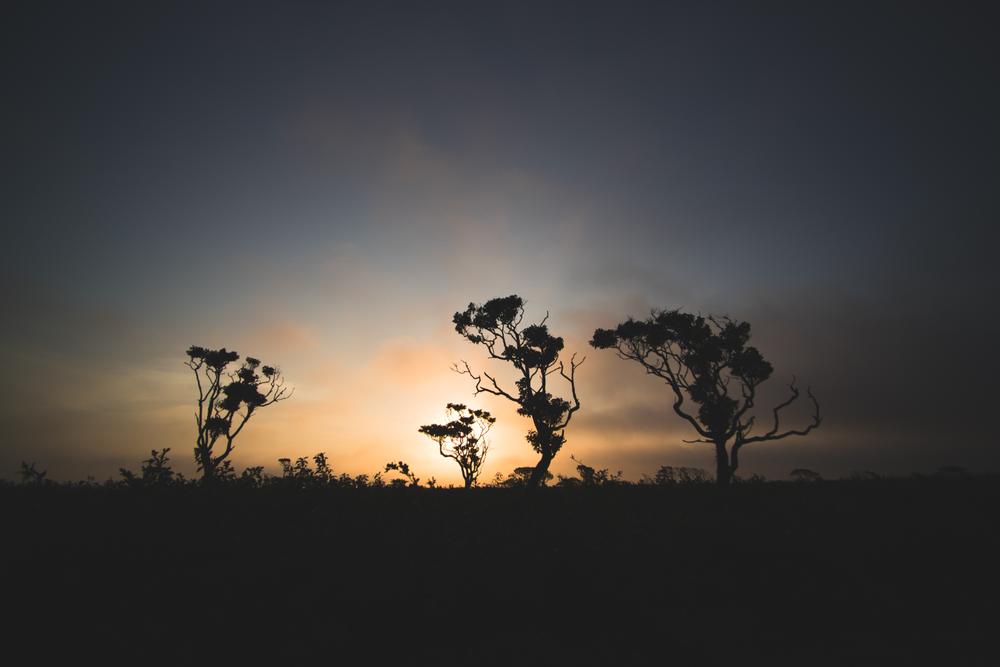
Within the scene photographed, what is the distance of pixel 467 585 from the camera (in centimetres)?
585

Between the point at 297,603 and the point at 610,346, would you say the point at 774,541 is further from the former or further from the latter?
the point at 610,346

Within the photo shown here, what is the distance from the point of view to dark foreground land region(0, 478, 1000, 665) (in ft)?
15.5

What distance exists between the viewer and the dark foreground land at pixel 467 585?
4.73m

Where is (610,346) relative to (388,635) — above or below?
above

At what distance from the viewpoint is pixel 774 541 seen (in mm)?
7559

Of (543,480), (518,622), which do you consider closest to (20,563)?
(518,622)

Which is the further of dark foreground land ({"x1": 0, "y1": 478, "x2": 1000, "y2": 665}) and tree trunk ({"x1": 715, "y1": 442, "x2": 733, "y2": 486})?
tree trunk ({"x1": 715, "y1": 442, "x2": 733, "y2": 486})

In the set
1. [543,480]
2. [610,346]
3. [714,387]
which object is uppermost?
[610,346]

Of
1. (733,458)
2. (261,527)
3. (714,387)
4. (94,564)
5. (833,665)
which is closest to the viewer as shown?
(833,665)

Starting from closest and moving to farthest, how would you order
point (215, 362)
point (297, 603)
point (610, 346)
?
point (297, 603), point (610, 346), point (215, 362)

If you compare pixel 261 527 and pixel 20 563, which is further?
pixel 261 527

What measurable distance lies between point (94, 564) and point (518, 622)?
5357 mm

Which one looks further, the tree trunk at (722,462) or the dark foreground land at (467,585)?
the tree trunk at (722,462)

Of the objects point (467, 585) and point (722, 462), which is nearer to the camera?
point (467, 585)
